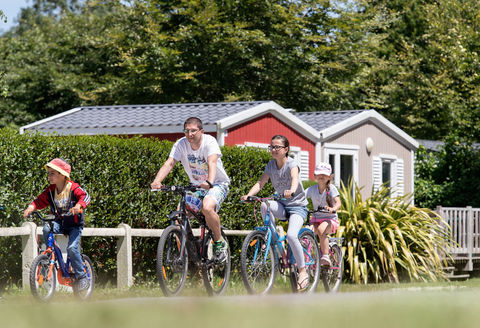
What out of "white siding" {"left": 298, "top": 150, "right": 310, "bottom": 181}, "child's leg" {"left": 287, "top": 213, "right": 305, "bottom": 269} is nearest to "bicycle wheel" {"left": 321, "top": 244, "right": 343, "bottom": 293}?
"child's leg" {"left": 287, "top": 213, "right": 305, "bottom": 269}

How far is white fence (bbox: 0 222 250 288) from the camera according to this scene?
965cm

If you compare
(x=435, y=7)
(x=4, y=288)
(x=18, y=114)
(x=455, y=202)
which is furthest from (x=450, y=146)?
(x=4, y=288)

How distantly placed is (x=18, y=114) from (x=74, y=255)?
95.7 ft

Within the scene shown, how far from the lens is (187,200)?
8.78 metres

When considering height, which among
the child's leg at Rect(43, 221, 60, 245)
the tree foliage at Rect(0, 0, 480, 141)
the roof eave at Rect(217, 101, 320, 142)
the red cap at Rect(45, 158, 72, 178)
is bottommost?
the child's leg at Rect(43, 221, 60, 245)

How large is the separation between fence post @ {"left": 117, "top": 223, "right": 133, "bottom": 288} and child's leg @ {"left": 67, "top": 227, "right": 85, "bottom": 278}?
2.06 meters

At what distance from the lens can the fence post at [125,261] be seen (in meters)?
10.7

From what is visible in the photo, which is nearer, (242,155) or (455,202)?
(242,155)

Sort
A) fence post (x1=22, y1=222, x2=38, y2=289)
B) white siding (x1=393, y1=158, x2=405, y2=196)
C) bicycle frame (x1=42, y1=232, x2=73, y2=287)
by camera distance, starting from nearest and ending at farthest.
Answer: bicycle frame (x1=42, y1=232, x2=73, y2=287)
fence post (x1=22, y1=222, x2=38, y2=289)
white siding (x1=393, y1=158, x2=405, y2=196)

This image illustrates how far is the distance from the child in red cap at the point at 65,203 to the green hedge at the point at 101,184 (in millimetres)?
1701

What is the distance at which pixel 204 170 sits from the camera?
29.6 feet

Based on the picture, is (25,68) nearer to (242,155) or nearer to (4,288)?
(242,155)

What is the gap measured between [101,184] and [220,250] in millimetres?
2847

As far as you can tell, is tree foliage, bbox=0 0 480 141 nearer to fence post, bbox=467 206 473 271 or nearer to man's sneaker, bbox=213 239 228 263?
fence post, bbox=467 206 473 271
